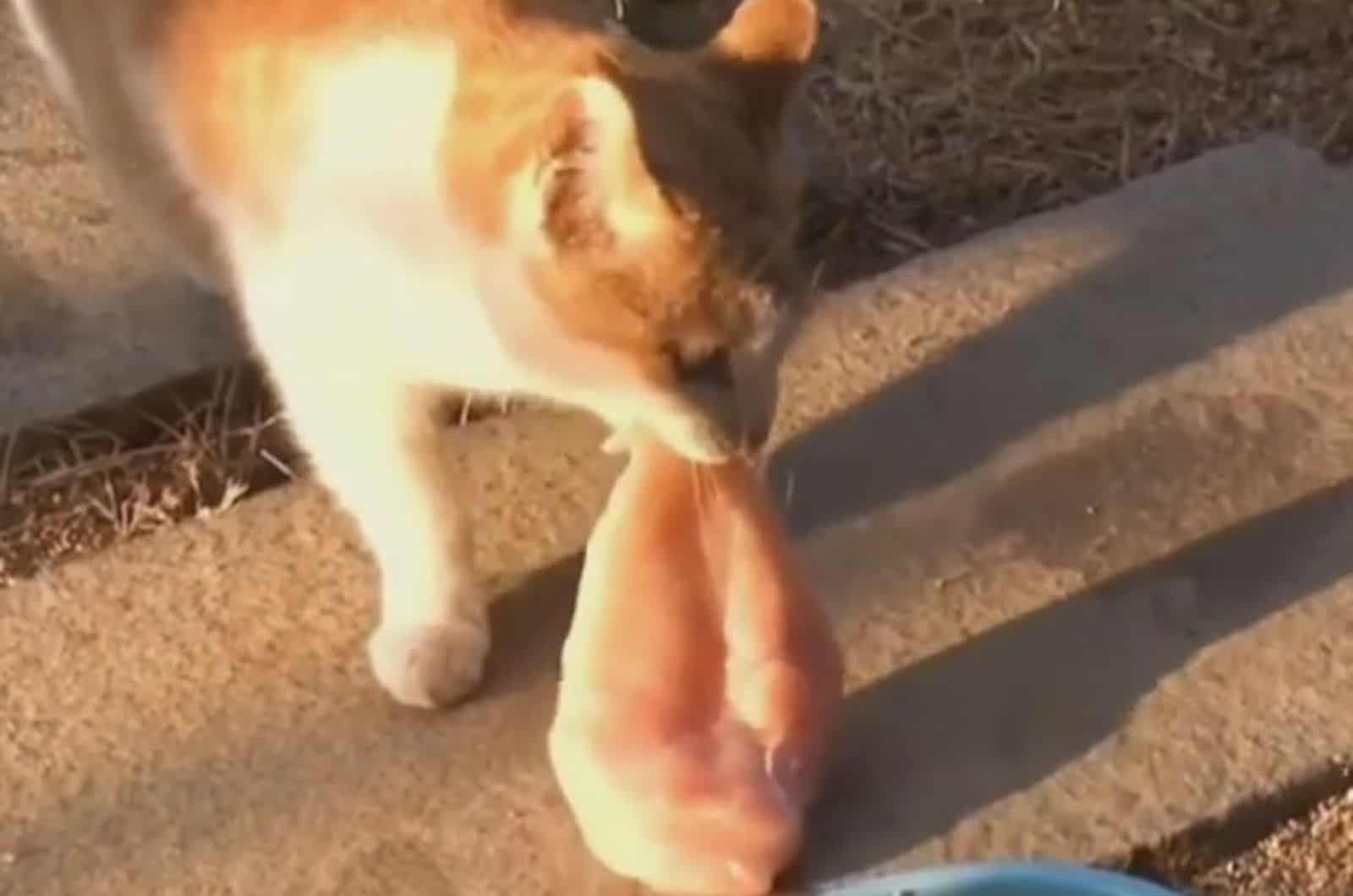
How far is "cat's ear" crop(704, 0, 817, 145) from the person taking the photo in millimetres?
1682

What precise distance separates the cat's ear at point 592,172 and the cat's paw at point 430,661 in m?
0.41

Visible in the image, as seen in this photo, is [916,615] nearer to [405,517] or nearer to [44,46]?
[405,517]

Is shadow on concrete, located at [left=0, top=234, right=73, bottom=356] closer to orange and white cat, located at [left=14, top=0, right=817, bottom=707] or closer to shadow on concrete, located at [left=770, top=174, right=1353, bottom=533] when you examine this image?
orange and white cat, located at [left=14, top=0, right=817, bottom=707]

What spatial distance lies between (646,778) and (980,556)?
1.27ft

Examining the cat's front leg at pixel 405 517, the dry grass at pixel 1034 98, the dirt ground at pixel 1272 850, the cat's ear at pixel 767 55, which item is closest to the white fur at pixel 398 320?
the cat's front leg at pixel 405 517

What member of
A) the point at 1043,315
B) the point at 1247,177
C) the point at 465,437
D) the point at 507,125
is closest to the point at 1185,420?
the point at 1043,315

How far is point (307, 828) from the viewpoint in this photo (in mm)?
1810

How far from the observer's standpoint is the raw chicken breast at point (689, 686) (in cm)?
173

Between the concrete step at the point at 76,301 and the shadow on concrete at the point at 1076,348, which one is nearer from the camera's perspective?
the shadow on concrete at the point at 1076,348

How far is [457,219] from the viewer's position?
5.46ft

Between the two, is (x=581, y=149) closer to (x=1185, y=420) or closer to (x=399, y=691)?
(x=399, y=691)

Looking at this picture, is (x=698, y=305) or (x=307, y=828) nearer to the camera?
(x=698, y=305)

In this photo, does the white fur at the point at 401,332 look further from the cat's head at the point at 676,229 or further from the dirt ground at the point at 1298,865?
the dirt ground at the point at 1298,865

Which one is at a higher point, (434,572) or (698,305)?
(698,305)
